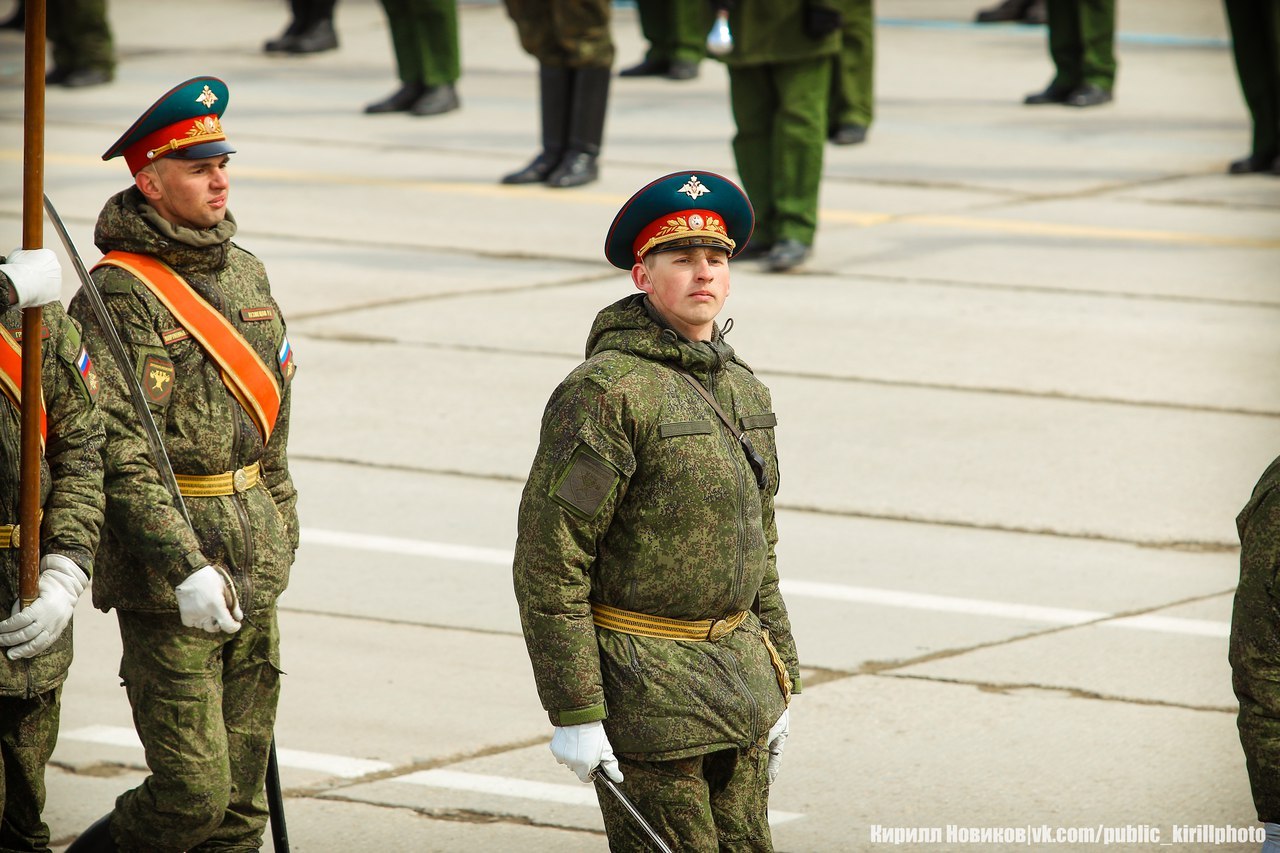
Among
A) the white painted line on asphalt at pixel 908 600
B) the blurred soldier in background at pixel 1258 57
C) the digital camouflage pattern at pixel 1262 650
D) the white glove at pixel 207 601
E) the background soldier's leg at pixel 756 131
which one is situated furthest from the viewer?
the blurred soldier in background at pixel 1258 57

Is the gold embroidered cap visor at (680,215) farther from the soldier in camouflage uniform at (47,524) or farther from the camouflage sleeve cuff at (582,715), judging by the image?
Answer: the soldier in camouflage uniform at (47,524)

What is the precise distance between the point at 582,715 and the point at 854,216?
9895 mm

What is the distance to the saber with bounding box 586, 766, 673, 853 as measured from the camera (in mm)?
3975

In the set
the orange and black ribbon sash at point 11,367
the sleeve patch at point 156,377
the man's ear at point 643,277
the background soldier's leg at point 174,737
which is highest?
the man's ear at point 643,277

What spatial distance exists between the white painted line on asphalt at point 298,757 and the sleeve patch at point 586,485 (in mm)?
1990

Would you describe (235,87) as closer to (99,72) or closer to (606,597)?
(99,72)

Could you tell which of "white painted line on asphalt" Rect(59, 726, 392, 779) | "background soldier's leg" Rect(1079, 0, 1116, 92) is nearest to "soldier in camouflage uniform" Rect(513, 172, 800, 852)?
"white painted line on asphalt" Rect(59, 726, 392, 779)

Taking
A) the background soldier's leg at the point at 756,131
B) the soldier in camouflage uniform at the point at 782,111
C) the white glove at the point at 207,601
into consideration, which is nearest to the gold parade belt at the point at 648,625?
the white glove at the point at 207,601

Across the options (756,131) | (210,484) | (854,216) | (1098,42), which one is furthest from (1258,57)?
(210,484)

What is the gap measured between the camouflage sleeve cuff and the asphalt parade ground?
136 centimetres

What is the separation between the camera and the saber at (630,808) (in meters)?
3.97

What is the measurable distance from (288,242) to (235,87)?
6498 mm

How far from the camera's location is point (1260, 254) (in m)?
12.3

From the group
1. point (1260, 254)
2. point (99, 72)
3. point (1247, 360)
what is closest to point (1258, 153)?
point (1260, 254)
